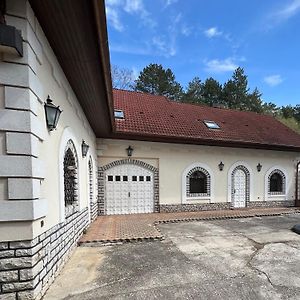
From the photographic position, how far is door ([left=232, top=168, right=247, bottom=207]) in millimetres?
12000

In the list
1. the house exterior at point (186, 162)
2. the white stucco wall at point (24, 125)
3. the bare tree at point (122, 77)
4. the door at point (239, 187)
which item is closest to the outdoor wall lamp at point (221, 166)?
the house exterior at point (186, 162)

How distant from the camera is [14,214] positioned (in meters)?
2.88

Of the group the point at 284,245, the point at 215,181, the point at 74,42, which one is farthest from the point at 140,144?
the point at 74,42

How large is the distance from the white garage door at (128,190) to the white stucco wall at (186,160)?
48cm

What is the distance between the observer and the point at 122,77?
24.0m

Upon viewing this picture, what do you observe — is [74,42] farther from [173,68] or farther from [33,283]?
[173,68]

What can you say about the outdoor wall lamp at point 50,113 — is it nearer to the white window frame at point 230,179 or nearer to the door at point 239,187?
the white window frame at point 230,179

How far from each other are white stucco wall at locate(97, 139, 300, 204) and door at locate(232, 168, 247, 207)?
0.35 meters

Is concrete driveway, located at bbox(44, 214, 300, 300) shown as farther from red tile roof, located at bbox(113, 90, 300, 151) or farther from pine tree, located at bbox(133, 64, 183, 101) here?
pine tree, located at bbox(133, 64, 183, 101)

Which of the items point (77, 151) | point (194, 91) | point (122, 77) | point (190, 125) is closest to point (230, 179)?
point (190, 125)

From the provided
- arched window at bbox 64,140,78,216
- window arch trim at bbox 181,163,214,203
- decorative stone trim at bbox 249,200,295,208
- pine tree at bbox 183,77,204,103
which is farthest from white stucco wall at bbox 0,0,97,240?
pine tree at bbox 183,77,204,103

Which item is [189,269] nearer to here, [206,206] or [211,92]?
[206,206]

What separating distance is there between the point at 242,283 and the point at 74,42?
430 centimetres

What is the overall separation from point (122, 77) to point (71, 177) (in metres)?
19.8
